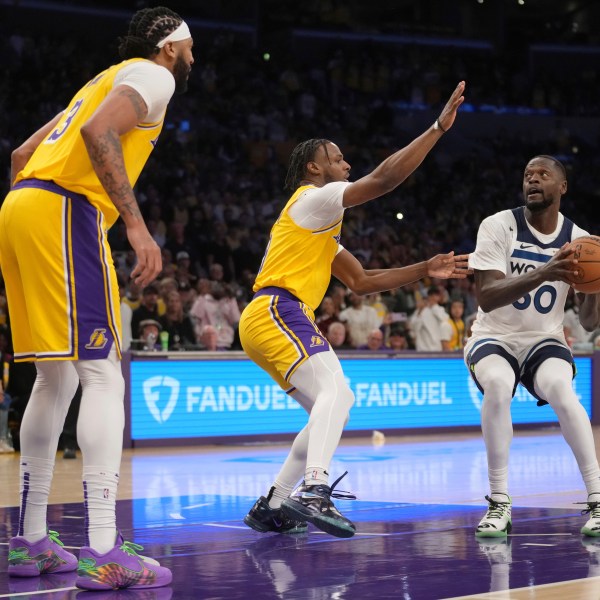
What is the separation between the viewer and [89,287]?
4.54 m

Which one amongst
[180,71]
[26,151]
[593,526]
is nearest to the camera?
[180,71]

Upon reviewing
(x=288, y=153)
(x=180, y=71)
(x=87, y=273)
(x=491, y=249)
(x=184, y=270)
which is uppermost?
(x=288, y=153)

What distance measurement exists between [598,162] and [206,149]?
11.8m

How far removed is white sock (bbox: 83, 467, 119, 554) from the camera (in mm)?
4422

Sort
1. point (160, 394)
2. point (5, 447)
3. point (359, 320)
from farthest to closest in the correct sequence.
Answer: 1. point (359, 320)
2. point (160, 394)
3. point (5, 447)

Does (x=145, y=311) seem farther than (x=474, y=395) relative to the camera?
No

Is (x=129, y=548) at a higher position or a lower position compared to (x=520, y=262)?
lower

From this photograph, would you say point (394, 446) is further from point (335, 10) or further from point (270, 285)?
point (335, 10)

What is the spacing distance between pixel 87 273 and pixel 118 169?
453 mm

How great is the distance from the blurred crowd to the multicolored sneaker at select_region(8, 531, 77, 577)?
25.0ft

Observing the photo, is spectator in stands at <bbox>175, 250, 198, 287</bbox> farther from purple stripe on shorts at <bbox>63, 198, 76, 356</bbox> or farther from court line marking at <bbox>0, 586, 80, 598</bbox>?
court line marking at <bbox>0, 586, 80, 598</bbox>

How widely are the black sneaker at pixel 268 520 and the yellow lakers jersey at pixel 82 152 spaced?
6.94ft

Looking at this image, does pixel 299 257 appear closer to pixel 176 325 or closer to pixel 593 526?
pixel 593 526

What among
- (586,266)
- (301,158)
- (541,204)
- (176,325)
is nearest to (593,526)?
(586,266)
